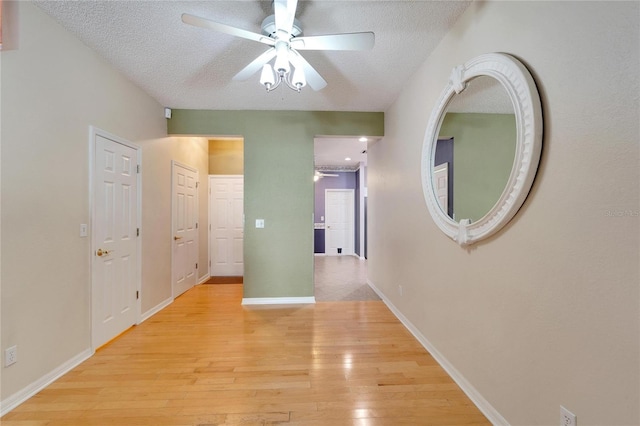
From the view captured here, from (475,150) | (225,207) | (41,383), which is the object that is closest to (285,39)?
(475,150)

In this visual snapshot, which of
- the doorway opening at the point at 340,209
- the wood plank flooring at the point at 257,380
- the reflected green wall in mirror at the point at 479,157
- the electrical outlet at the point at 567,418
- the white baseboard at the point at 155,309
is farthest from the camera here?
the doorway opening at the point at 340,209

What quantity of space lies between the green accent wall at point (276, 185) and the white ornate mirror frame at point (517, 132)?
2.14m

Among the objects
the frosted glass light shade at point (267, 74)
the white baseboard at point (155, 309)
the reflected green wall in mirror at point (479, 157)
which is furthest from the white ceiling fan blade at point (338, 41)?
the white baseboard at point (155, 309)

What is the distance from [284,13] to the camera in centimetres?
160

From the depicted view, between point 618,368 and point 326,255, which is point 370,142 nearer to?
point 618,368

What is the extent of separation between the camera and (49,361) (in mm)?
1938

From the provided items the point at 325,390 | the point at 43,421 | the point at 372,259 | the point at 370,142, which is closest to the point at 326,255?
the point at 372,259

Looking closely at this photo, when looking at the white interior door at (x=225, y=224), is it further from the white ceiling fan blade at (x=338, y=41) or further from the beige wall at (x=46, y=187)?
the white ceiling fan blade at (x=338, y=41)

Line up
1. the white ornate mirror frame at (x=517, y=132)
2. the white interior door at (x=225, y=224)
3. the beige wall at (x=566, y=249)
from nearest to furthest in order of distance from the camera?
the beige wall at (x=566, y=249) < the white ornate mirror frame at (x=517, y=132) < the white interior door at (x=225, y=224)

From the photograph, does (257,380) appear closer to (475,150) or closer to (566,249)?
(566,249)

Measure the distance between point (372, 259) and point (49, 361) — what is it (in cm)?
382

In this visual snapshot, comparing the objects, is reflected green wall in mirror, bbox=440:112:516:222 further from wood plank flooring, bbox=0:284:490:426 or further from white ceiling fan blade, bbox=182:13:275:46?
white ceiling fan blade, bbox=182:13:275:46

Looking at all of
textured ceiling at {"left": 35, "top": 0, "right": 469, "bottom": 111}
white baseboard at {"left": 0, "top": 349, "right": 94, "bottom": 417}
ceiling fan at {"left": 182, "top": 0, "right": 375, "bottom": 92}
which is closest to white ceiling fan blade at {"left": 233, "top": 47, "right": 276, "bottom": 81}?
ceiling fan at {"left": 182, "top": 0, "right": 375, "bottom": 92}

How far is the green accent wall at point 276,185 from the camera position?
3.67 metres
